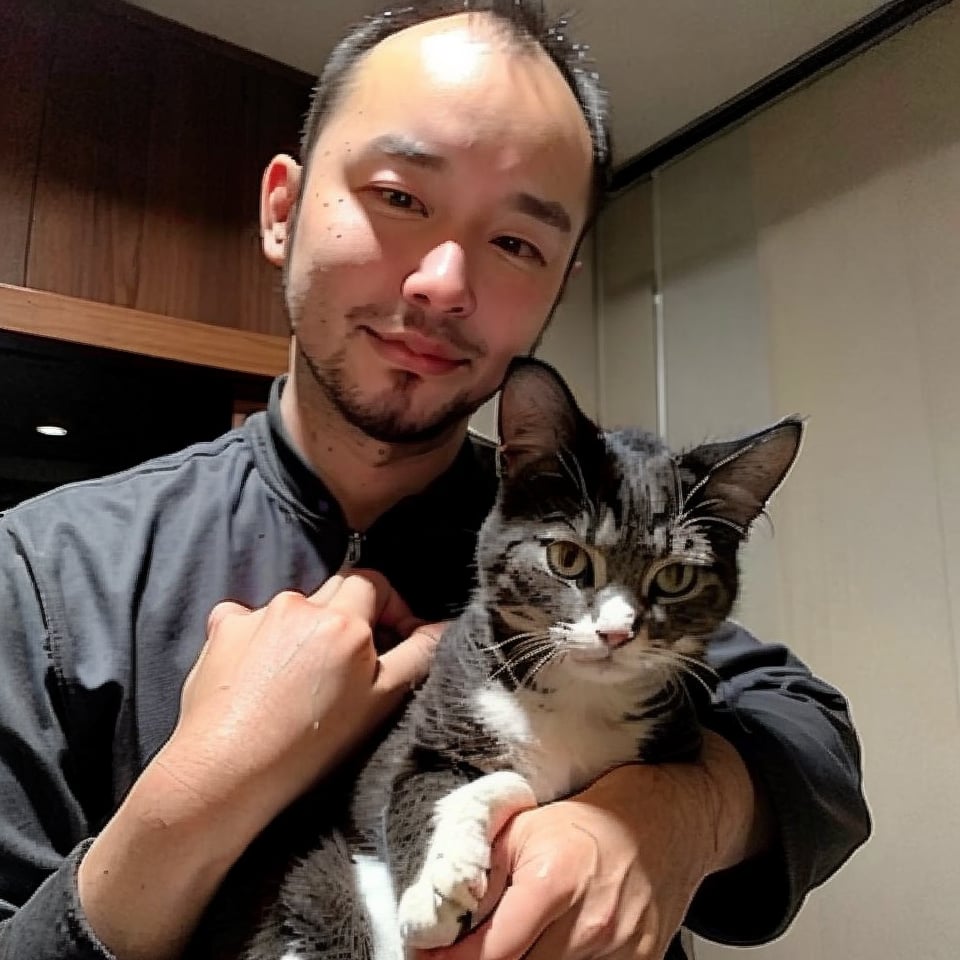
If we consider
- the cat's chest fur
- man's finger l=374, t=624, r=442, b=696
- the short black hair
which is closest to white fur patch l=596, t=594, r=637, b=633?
the cat's chest fur

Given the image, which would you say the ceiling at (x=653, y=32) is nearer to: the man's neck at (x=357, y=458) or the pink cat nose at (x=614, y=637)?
the man's neck at (x=357, y=458)

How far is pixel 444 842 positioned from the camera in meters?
0.80

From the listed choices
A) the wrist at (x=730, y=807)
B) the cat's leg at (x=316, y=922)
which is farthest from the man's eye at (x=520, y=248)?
the cat's leg at (x=316, y=922)

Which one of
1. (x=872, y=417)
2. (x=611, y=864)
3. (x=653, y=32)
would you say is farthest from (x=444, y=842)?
(x=653, y=32)

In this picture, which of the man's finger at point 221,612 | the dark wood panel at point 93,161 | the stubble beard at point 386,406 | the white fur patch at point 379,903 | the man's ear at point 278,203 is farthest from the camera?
the dark wood panel at point 93,161

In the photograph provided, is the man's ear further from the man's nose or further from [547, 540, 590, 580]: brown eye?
[547, 540, 590, 580]: brown eye

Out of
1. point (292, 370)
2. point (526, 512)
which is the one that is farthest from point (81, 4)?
point (526, 512)

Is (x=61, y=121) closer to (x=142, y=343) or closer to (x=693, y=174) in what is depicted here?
(x=142, y=343)

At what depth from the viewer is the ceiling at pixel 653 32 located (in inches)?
81.3

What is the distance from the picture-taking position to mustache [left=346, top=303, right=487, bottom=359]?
1072mm

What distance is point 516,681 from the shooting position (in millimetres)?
998

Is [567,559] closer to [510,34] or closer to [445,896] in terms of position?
[445,896]

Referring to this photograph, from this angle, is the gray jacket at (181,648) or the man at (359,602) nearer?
the man at (359,602)

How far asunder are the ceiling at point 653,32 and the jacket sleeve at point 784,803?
4.71 ft
